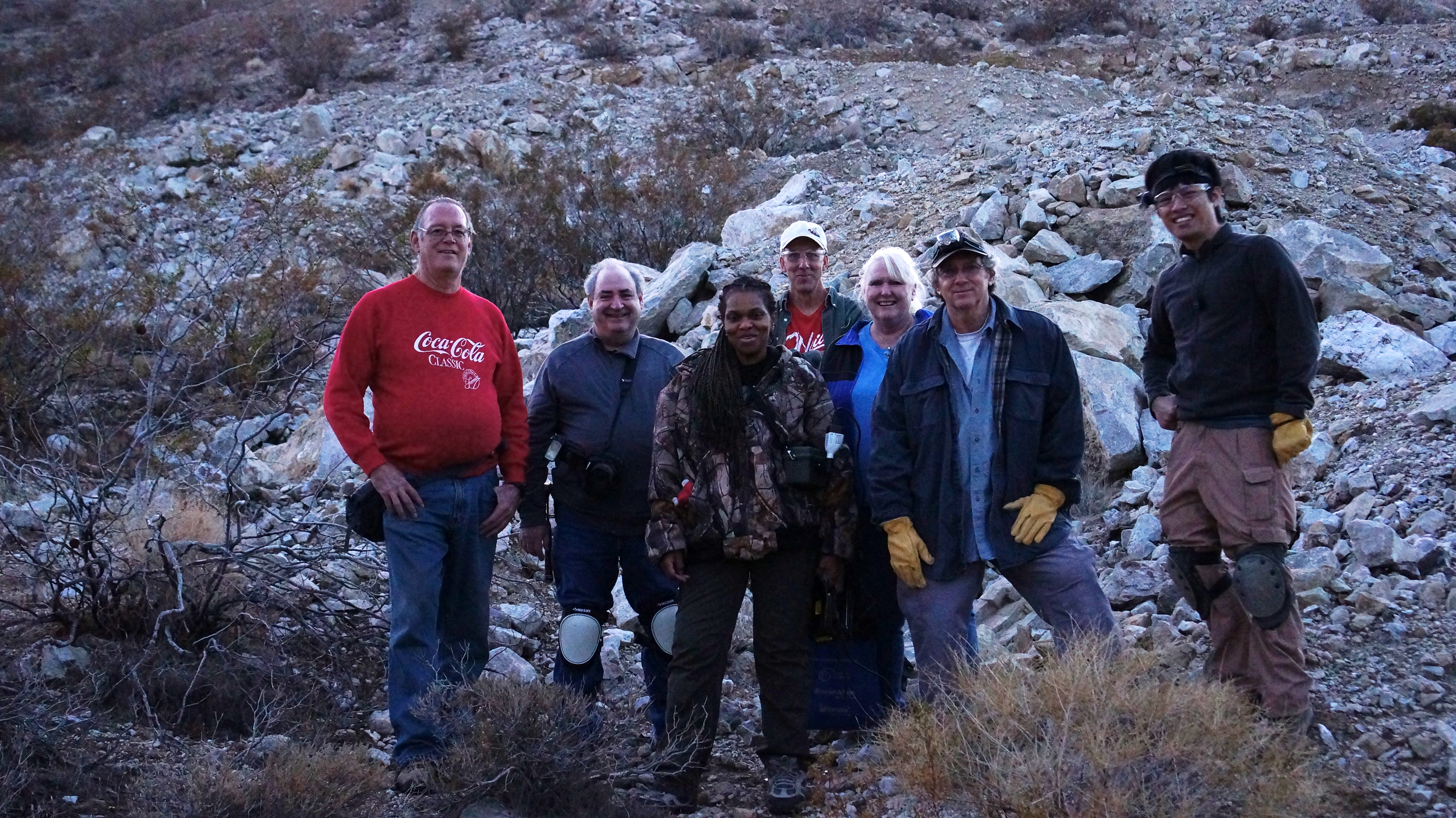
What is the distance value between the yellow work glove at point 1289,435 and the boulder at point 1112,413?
2762 mm

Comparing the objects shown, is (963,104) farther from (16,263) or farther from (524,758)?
(524,758)

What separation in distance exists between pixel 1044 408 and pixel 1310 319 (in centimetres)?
80

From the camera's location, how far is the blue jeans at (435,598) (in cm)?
375

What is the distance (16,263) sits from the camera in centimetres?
1129

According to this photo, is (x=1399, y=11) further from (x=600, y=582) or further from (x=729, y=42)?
(x=600, y=582)

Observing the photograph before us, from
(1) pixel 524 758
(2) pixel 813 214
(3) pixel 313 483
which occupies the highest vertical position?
(2) pixel 813 214

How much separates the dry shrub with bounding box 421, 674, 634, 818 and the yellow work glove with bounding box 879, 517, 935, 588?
1083 mm

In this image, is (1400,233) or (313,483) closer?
(313,483)

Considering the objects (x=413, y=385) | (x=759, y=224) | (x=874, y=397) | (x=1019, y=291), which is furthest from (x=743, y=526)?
(x=759, y=224)

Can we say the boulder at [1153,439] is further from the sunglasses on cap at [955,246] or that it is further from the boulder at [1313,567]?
the sunglasses on cap at [955,246]

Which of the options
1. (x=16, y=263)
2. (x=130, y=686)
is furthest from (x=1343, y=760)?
(x=16, y=263)

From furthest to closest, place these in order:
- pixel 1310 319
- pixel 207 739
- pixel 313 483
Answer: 1. pixel 313 483
2. pixel 207 739
3. pixel 1310 319

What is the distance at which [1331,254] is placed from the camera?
748cm

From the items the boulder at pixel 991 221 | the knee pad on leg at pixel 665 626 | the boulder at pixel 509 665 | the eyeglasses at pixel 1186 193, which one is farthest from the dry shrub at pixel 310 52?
the eyeglasses at pixel 1186 193
